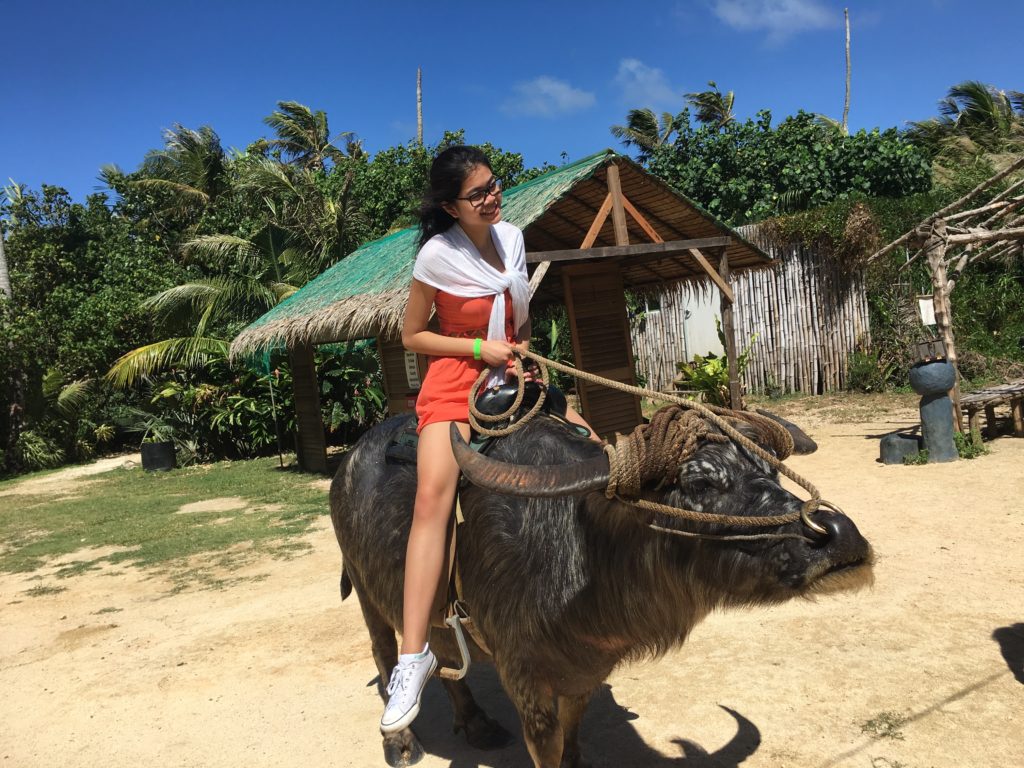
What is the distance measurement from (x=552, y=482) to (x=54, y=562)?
725 centimetres

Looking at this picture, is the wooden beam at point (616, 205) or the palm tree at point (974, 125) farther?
the palm tree at point (974, 125)

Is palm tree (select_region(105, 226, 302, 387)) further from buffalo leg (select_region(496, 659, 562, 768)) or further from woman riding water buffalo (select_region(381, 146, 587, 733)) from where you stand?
buffalo leg (select_region(496, 659, 562, 768))

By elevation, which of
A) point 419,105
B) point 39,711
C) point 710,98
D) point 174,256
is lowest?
point 39,711

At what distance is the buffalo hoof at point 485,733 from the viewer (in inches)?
122

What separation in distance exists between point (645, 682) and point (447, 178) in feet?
8.10

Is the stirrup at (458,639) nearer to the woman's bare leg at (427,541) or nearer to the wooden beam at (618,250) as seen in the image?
the woman's bare leg at (427,541)

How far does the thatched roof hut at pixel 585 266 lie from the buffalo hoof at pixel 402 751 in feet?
16.1

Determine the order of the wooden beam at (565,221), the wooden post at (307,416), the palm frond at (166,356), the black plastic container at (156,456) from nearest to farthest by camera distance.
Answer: the wooden beam at (565,221), the wooden post at (307,416), the black plastic container at (156,456), the palm frond at (166,356)

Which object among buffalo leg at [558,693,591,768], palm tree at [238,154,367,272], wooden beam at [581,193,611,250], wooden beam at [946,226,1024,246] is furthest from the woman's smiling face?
palm tree at [238,154,367,272]

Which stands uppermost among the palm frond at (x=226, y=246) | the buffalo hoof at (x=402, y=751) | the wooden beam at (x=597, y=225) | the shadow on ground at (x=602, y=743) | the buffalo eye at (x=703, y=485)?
the palm frond at (x=226, y=246)

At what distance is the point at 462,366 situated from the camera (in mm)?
2477

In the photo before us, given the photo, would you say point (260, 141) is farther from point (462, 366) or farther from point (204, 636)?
Result: point (462, 366)

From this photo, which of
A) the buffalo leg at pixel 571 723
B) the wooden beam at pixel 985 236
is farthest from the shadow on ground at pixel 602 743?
the wooden beam at pixel 985 236

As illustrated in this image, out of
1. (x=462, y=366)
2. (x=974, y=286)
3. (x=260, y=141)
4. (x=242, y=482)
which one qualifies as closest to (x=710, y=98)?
(x=974, y=286)
